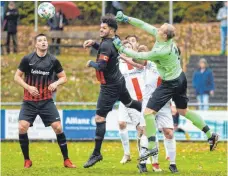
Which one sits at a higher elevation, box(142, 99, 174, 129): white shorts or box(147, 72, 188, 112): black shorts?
box(147, 72, 188, 112): black shorts

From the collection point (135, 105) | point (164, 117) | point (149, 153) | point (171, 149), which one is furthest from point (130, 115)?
point (149, 153)

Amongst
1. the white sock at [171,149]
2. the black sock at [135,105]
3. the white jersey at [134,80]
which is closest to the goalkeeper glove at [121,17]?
the black sock at [135,105]

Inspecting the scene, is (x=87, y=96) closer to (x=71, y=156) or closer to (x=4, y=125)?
(x=4, y=125)

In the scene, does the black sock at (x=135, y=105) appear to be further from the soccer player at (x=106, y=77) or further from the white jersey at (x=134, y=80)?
the white jersey at (x=134, y=80)

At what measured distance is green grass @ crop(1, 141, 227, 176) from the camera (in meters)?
15.4

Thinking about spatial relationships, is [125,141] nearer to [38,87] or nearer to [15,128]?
[38,87]

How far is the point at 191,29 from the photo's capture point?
33.1 m

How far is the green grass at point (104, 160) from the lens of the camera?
15.4m

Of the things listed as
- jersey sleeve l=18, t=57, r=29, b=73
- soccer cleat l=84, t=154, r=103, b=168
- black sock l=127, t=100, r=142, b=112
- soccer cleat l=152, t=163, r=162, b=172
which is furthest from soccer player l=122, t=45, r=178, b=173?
jersey sleeve l=18, t=57, r=29, b=73

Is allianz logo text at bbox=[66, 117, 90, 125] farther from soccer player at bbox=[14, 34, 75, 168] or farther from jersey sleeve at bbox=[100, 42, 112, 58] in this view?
jersey sleeve at bbox=[100, 42, 112, 58]

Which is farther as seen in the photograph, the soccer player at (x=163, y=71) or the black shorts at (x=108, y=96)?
the black shorts at (x=108, y=96)

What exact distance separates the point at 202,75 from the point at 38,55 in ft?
37.8

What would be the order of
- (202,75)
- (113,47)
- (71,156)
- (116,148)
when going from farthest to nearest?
(202,75)
(116,148)
(71,156)
(113,47)

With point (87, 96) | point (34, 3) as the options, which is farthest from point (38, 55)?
point (34, 3)
